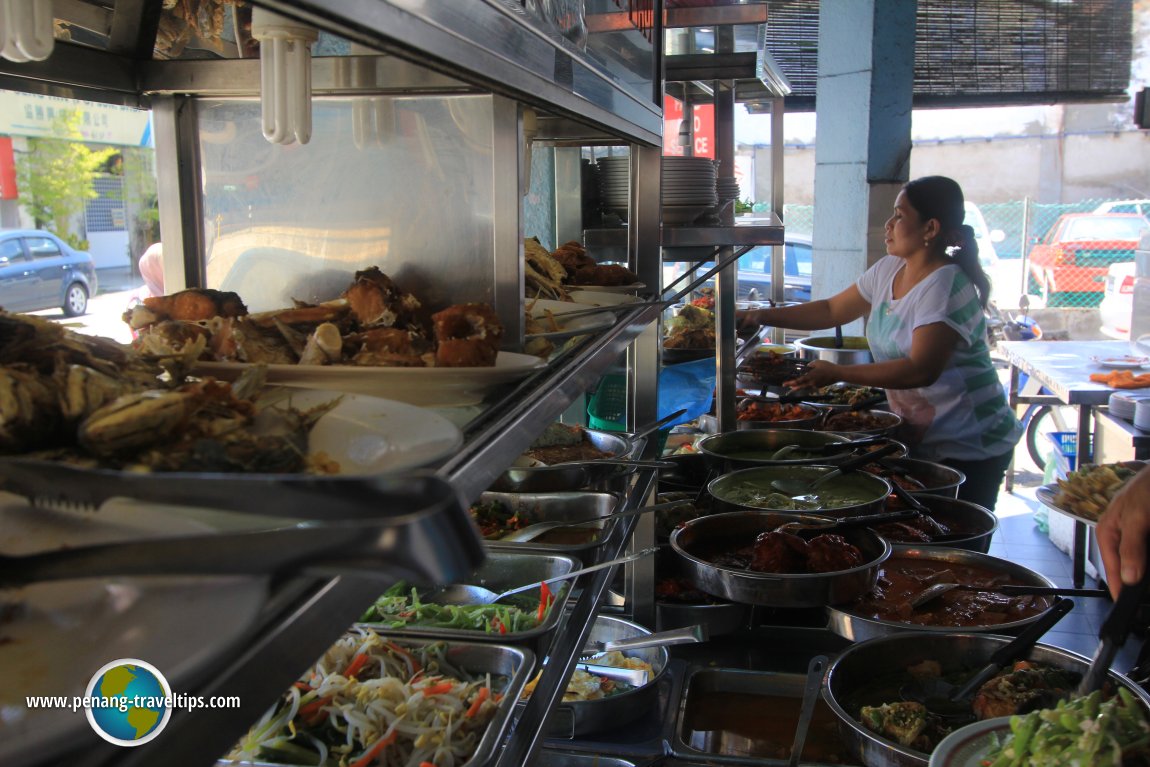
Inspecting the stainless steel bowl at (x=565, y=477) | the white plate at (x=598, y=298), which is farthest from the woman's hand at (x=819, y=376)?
the white plate at (x=598, y=298)

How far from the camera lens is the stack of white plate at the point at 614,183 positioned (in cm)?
363

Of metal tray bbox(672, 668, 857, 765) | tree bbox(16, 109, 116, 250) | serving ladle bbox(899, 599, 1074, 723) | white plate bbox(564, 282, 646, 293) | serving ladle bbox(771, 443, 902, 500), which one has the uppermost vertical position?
tree bbox(16, 109, 116, 250)

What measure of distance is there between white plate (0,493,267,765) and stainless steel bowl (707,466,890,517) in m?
2.36

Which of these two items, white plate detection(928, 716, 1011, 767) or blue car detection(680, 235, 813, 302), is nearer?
white plate detection(928, 716, 1011, 767)

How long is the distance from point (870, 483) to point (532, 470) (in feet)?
4.44

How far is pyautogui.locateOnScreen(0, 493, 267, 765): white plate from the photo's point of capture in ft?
1.87

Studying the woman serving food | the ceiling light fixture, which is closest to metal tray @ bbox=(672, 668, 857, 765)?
the ceiling light fixture

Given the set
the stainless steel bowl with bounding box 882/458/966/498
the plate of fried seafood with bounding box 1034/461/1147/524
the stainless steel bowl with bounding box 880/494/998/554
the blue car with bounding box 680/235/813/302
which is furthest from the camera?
the blue car with bounding box 680/235/813/302

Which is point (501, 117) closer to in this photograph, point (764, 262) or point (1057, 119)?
point (764, 262)

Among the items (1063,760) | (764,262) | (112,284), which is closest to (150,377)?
(112,284)

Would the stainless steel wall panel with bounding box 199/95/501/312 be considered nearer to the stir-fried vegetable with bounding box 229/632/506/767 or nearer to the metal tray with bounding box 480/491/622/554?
the stir-fried vegetable with bounding box 229/632/506/767

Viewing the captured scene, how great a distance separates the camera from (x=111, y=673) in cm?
59

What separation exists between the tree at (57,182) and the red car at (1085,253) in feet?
42.3

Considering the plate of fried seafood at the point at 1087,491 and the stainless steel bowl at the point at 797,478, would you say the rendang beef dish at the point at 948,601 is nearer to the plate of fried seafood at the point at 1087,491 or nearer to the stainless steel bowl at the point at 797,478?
the stainless steel bowl at the point at 797,478
